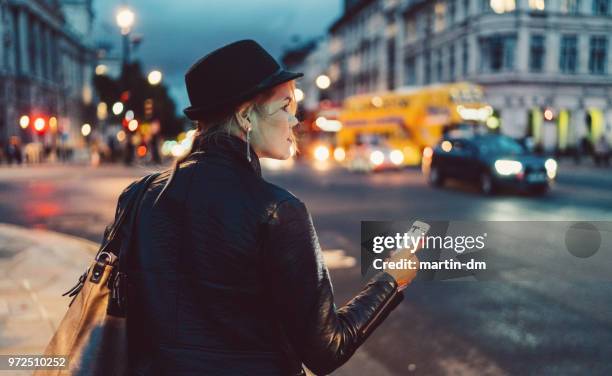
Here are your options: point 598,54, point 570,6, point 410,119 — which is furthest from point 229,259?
point 598,54

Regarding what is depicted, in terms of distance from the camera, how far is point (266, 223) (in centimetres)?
153

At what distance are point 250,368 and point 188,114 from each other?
72 centimetres

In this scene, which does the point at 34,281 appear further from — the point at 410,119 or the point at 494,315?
the point at 410,119

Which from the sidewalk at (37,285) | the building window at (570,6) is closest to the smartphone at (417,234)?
the sidewalk at (37,285)

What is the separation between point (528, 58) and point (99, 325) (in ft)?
148

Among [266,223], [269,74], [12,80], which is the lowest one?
[266,223]

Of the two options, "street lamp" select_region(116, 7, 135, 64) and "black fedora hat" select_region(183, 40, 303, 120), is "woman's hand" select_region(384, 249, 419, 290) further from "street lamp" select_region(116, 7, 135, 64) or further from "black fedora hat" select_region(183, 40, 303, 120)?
"street lamp" select_region(116, 7, 135, 64)

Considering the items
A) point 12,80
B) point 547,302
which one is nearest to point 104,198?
point 547,302

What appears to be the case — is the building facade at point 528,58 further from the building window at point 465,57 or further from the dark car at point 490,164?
the dark car at point 490,164

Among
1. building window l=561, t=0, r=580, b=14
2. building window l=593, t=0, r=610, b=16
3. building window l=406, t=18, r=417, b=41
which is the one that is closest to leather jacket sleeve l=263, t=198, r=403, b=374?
building window l=593, t=0, r=610, b=16

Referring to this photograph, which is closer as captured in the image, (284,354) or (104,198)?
(284,354)

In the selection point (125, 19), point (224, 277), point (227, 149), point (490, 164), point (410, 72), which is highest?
point (410, 72)

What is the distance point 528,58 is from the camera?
4278 cm

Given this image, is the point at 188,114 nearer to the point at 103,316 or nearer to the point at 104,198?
the point at 103,316
